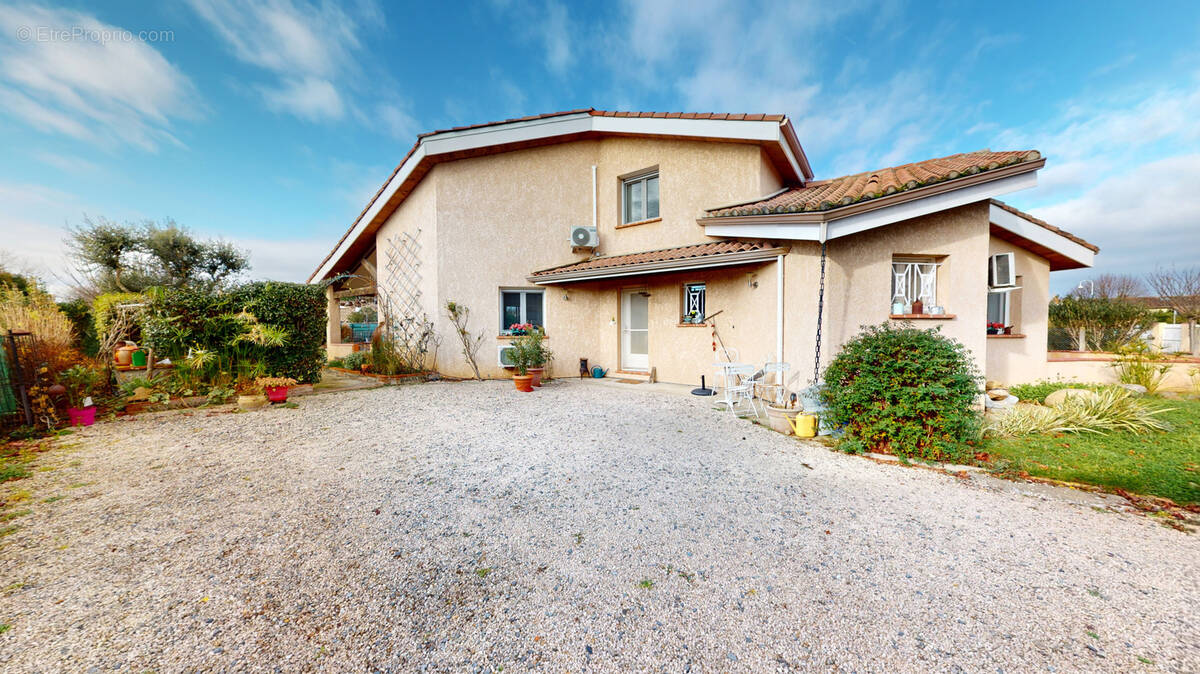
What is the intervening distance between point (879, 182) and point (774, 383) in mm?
3849

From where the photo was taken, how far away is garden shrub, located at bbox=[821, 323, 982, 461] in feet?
14.0

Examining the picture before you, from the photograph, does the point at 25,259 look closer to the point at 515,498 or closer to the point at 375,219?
the point at 375,219

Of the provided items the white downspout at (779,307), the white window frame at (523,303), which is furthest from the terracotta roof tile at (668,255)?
the white window frame at (523,303)

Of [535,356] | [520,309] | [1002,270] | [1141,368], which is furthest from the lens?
[520,309]

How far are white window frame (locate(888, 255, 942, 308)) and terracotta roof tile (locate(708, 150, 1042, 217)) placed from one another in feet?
4.82

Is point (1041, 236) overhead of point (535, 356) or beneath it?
overhead

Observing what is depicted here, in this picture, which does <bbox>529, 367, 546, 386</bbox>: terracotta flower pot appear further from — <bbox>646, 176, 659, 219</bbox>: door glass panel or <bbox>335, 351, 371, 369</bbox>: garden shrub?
<bbox>335, 351, 371, 369</bbox>: garden shrub

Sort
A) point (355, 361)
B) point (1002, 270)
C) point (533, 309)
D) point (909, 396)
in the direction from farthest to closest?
point (355, 361) → point (533, 309) → point (1002, 270) → point (909, 396)

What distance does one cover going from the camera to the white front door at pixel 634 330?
949cm

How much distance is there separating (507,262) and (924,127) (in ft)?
48.8

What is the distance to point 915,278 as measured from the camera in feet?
23.0

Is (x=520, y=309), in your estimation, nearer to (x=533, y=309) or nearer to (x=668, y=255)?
(x=533, y=309)

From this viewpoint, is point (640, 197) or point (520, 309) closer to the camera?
point (640, 197)

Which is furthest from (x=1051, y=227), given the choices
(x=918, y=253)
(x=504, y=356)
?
(x=504, y=356)
